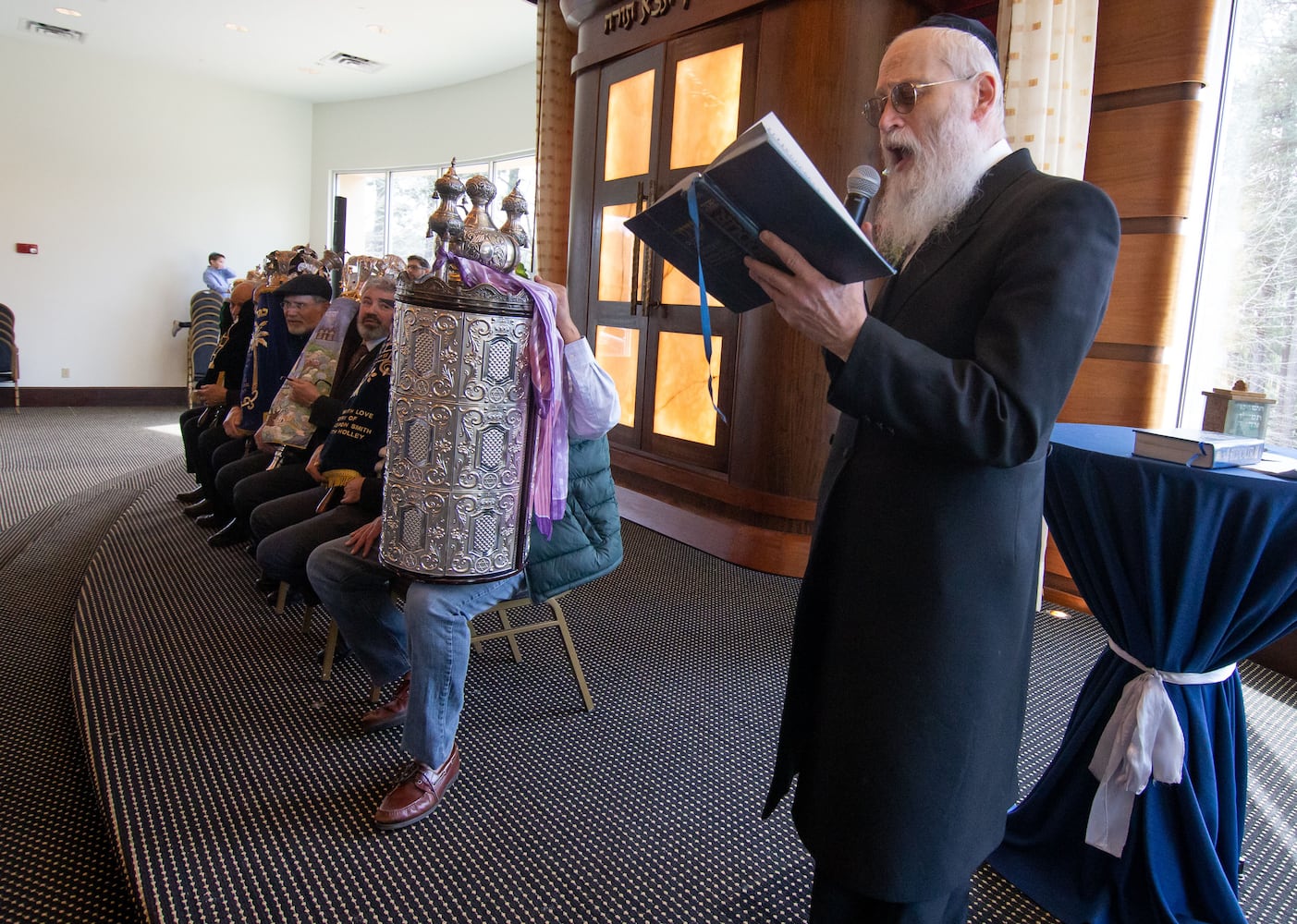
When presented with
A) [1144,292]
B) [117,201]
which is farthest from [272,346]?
[117,201]

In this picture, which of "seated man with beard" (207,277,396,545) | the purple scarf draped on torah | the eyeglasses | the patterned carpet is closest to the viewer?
the eyeglasses

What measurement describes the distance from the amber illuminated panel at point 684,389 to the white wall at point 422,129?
15.0 feet

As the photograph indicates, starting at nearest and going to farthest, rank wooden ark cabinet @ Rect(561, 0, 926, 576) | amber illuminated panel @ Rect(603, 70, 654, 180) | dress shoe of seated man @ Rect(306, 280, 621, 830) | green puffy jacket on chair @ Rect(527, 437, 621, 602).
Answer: dress shoe of seated man @ Rect(306, 280, 621, 830) < green puffy jacket on chair @ Rect(527, 437, 621, 602) < wooden ark cabinet @ Rect(561, 0, 926, 576) < amber illuminated panel @ Rect(603, 70, 654, 180)

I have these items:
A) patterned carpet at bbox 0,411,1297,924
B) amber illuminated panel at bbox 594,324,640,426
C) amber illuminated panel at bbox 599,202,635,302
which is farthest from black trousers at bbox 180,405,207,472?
amber illuminated panel at bbox 599,202,635,302

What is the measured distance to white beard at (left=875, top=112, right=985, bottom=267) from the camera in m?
1.06

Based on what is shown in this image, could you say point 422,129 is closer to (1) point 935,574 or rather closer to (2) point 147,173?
(2) point 147,173

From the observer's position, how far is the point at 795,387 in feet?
12.1

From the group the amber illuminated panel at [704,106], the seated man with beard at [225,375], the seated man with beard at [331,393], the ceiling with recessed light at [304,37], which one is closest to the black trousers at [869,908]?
the seated man with beard at [331,393]

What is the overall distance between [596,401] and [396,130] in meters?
9.39

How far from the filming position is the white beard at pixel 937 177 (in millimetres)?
1061

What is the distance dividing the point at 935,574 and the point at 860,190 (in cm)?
53

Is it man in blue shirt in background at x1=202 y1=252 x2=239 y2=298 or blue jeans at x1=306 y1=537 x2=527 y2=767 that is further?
man in blue shirt in background at x1=202 y1=252 x2=239 y2=298

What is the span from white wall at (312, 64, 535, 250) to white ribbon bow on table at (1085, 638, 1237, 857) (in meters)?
7.60

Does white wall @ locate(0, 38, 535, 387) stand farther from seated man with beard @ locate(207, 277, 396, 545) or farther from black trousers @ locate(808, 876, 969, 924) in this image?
black trousers @ locate(808, 876, 969, 924)
